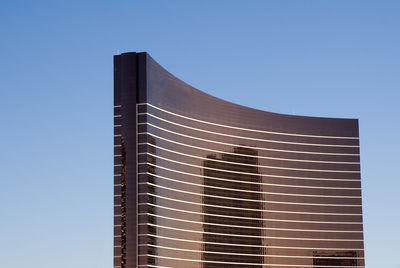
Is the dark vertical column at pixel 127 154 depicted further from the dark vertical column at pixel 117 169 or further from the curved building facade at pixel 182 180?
the curved building facade at pixel 182 180

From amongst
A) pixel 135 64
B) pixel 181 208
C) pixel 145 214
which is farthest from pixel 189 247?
pixel 135 64

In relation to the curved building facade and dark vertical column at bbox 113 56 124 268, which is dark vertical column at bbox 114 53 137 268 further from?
the curved building facade

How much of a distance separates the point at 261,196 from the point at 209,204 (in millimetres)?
20242

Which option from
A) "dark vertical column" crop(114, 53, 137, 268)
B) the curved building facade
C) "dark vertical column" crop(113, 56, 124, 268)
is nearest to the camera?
"dark vertical column" crop(114, 53, 137, 268)

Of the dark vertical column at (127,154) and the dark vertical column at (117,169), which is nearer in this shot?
the dark vertical column at (127,154)

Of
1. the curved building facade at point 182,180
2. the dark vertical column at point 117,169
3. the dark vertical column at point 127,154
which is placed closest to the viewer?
the dark vertical column at point 127,154

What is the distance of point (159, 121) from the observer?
168875 mm

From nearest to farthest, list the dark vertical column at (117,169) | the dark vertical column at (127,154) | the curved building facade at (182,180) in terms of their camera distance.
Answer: the dark vertical column at (127,154)
the dark vertical column at (117,169)
the curved building facade at (182,180)

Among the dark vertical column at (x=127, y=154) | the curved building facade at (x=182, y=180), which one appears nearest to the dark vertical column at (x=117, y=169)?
the dark vertical column at (x=127, y=154)

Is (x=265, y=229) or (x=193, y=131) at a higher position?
(x=193, y=131)

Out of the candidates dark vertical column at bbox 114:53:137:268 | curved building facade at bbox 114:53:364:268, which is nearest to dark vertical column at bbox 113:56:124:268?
dark vertical column at bbox 114:53:137:268

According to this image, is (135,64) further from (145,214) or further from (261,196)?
(261,196)

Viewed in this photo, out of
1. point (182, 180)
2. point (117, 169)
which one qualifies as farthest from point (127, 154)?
point (182, 180)

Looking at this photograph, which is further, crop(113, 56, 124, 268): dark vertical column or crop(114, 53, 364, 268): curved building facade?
crop(114, 53, 364, 268): curved building facade
